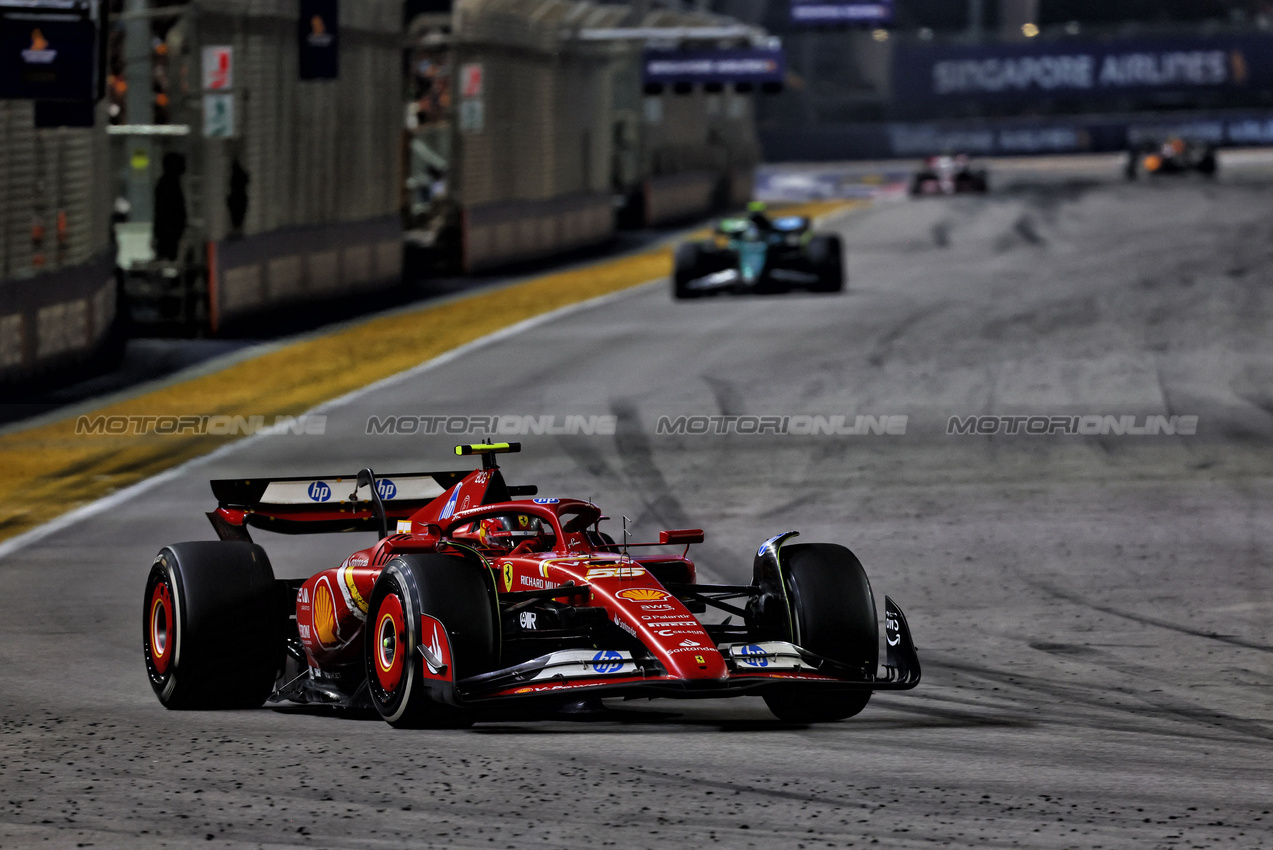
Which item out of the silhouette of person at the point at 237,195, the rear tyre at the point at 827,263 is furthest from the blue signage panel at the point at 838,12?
the silhouette of person at the point at 237,195

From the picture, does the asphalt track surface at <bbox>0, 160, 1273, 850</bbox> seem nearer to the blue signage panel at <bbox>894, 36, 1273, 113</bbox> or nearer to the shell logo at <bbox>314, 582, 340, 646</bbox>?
the shell logo at <bbox>314, 582, 340, 646</bbox>

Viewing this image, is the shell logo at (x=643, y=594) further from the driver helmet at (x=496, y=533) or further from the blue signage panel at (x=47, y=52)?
the blue signage panel at (x=47, y=52)

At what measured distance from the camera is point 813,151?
242 ft

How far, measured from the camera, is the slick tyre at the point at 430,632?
8.19 meters

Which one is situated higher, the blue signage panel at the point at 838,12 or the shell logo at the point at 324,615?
the blue signage panel at the point at 838,12

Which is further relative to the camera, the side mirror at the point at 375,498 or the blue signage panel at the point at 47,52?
the blue signage panel at the point at 47,52

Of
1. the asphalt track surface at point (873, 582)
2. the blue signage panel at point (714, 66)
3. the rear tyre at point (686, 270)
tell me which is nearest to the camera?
the asphalt track surface at point (873, 582)

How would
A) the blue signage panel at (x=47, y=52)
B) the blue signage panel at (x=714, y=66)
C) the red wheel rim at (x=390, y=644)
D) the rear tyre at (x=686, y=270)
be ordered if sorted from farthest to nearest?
the blue signage panel at (x=714, y=66) → the rear tyre at (x=686, y=270) → the blue signage panel at (x=47, y=52) → the red wheel rim at (x=390, y=644)

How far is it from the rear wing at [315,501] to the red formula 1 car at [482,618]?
0.03 ft

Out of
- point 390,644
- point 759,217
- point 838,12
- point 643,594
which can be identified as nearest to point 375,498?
point 390,644

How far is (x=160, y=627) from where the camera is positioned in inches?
378

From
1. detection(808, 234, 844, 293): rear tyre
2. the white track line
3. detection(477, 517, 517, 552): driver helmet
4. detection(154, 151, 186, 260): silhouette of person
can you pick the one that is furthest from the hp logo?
detection(808, 234, 844, 293): rear tyre

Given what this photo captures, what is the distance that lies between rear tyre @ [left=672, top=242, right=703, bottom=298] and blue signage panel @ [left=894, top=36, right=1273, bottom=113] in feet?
151

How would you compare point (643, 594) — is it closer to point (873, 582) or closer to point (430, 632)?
point (430, 632)
